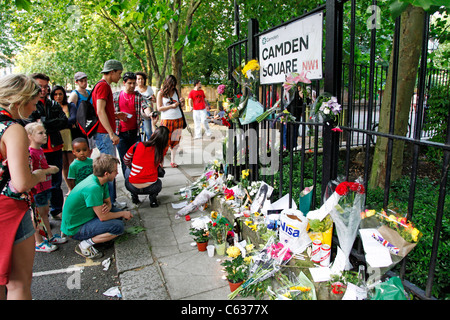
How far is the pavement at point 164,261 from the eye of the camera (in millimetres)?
2717

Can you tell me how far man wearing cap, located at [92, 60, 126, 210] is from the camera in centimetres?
426

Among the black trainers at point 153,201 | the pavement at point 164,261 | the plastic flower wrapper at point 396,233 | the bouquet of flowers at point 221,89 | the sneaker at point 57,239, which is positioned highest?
the bouquet of flowers at point 221,89

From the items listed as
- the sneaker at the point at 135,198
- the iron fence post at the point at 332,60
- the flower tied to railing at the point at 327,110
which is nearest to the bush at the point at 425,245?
the iron fence post at the point at 332,60

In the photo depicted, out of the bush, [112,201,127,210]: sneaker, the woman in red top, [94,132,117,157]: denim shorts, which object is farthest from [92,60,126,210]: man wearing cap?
the bush

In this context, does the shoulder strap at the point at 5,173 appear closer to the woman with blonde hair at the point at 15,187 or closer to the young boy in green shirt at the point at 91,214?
the woman with blonde hair at the point at 15,187

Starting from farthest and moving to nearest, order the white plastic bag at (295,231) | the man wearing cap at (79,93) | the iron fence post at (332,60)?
the man wearing cap at (79,93) < the white plastic bag at (295,231) < the iron fence post at (332,60)

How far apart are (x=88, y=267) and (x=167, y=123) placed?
Answer: 3494 mm

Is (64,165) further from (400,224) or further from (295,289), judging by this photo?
(400,224)

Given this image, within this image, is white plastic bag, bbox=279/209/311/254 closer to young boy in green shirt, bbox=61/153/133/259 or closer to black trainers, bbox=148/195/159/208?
young boy in green shirt, bbox=61/153/133/259

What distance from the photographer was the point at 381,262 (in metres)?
2.02

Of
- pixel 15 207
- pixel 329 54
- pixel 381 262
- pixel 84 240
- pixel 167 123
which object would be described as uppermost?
pixel 329 54

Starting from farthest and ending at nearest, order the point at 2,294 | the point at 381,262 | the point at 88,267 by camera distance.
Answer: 1. the point at 88,267
2. the point at 2,294
3. the point at 381,262
